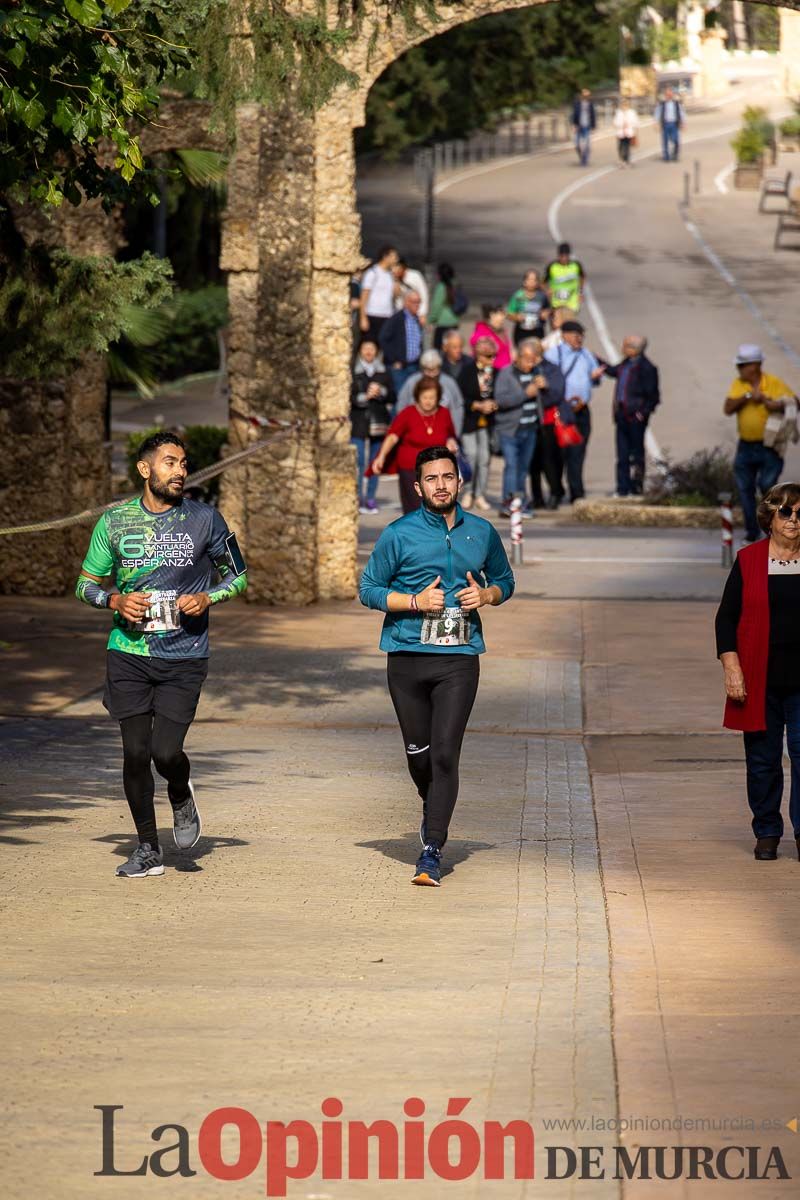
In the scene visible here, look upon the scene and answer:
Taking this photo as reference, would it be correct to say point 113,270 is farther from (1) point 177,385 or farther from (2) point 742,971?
(1) point 177,385

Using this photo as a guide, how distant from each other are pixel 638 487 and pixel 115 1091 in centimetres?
1936

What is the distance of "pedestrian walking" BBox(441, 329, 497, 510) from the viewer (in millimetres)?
22688

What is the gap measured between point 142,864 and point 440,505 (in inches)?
76.7

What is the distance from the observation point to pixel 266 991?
23.2ft

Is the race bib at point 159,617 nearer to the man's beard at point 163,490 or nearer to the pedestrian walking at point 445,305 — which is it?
the man's beard at point 163,490

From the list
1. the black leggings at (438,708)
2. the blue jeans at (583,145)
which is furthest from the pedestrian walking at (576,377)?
the blue jeans at (583,145)

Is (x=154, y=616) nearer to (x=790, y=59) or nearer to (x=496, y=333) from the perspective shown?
(x=496, y=333)

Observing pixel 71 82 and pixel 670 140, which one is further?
pixel 670 140

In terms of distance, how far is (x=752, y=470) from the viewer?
2002cm

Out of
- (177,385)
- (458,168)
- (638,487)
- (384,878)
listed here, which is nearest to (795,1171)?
(384,878)

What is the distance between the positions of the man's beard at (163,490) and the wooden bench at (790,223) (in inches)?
1709

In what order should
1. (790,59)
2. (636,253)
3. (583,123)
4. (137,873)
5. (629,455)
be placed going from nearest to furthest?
1. (137,873)
2. (629,455)
3. (636,253)
4. (583,123)
5. (790,59)

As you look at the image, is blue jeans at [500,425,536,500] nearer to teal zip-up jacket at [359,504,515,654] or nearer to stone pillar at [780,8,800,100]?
teal zip-up jacket at [359,504,515,654]

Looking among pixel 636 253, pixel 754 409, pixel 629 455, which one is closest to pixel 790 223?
pixel 636 253
